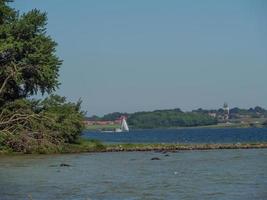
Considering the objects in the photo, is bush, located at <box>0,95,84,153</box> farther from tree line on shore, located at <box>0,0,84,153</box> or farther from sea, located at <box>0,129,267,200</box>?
sea, located at <box>0,129,267,200</box>

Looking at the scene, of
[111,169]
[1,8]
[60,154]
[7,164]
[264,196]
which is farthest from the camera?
[1,8]

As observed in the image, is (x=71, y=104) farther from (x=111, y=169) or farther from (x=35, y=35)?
(x=111, y=169)

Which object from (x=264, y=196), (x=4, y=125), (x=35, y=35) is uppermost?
(x=35, y=35)

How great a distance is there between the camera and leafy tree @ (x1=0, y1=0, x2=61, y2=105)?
69.9m

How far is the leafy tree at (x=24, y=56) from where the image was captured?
6988 centimetres

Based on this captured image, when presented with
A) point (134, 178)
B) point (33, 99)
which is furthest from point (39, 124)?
point (134, 178)

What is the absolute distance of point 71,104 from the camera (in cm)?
7362

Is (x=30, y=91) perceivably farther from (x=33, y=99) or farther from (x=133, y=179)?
(x=133, y=179)

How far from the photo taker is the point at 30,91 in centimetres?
7438

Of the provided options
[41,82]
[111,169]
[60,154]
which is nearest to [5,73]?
[41,82]

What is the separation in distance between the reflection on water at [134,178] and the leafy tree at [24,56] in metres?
15.4

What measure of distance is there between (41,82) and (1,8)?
9.37m

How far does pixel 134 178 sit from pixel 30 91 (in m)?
37.0

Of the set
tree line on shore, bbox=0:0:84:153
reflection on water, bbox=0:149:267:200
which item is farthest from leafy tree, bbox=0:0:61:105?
reflection on water, bbox=0:149:267:200
